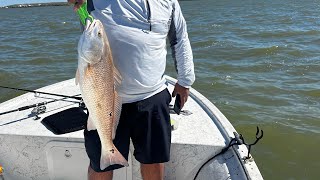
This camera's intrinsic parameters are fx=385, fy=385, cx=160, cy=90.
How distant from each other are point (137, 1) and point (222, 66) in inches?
315

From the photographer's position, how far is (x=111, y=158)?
7.36 ft

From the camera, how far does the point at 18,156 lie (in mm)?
3322

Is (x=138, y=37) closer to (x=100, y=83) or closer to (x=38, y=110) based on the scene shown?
(x=100, y=83)

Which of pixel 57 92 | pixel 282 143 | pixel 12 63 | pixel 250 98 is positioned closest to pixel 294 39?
pixel 250 98

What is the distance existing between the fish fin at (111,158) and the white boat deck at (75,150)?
896 millimetres

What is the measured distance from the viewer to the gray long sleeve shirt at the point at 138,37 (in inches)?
86.2

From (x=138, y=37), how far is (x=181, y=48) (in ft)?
1.62

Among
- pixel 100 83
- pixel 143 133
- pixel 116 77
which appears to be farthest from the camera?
pixel 143 133

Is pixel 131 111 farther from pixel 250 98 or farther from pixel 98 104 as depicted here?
pixel 250 98

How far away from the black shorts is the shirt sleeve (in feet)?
0.76

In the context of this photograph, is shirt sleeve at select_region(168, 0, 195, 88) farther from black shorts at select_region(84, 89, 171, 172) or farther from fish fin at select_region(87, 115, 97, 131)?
fish fin at select_region(87, 115, 97, 131)

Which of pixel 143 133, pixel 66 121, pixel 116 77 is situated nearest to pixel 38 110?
pixel 66 121

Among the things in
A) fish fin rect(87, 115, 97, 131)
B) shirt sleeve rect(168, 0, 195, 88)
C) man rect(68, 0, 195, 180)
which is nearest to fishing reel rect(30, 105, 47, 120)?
man rect(68, 0, 195, 180)

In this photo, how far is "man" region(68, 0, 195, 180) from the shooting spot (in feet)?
7.23
